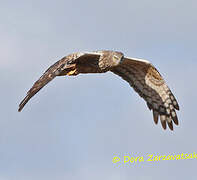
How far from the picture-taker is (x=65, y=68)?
68.5ft

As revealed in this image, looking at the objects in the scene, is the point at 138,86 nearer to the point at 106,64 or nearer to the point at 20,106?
the point at 106,64

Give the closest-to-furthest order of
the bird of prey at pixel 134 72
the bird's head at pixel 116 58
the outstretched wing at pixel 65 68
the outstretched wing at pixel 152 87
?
the outstretched wing at pixel 65 68 < the bird of prey at pixel 134 72 < the bird's head at pixel 116 58 < the outstretched wing at pixel 152 87

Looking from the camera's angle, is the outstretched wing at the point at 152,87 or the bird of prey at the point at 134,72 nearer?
the bird of prey at the point at 134,72

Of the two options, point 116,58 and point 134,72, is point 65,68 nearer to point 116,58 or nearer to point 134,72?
point 116,58

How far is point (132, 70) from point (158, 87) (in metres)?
0.91

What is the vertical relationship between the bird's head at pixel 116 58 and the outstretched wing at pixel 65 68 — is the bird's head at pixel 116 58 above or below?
above

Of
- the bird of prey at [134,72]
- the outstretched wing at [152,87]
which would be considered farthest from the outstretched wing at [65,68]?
the outstretched wing at [152,87]

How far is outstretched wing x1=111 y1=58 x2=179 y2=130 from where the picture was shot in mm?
22844

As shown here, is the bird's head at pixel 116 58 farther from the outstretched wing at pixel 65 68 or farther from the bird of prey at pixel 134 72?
the outstretched wing at pixel 65 68

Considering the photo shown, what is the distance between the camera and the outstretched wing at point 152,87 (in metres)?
22.8

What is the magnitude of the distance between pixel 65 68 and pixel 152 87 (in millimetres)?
3294

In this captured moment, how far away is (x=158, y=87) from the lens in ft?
76.4

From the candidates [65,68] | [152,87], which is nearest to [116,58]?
[65,68]

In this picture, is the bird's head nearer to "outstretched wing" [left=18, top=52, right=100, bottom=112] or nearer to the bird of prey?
the bird of prey
